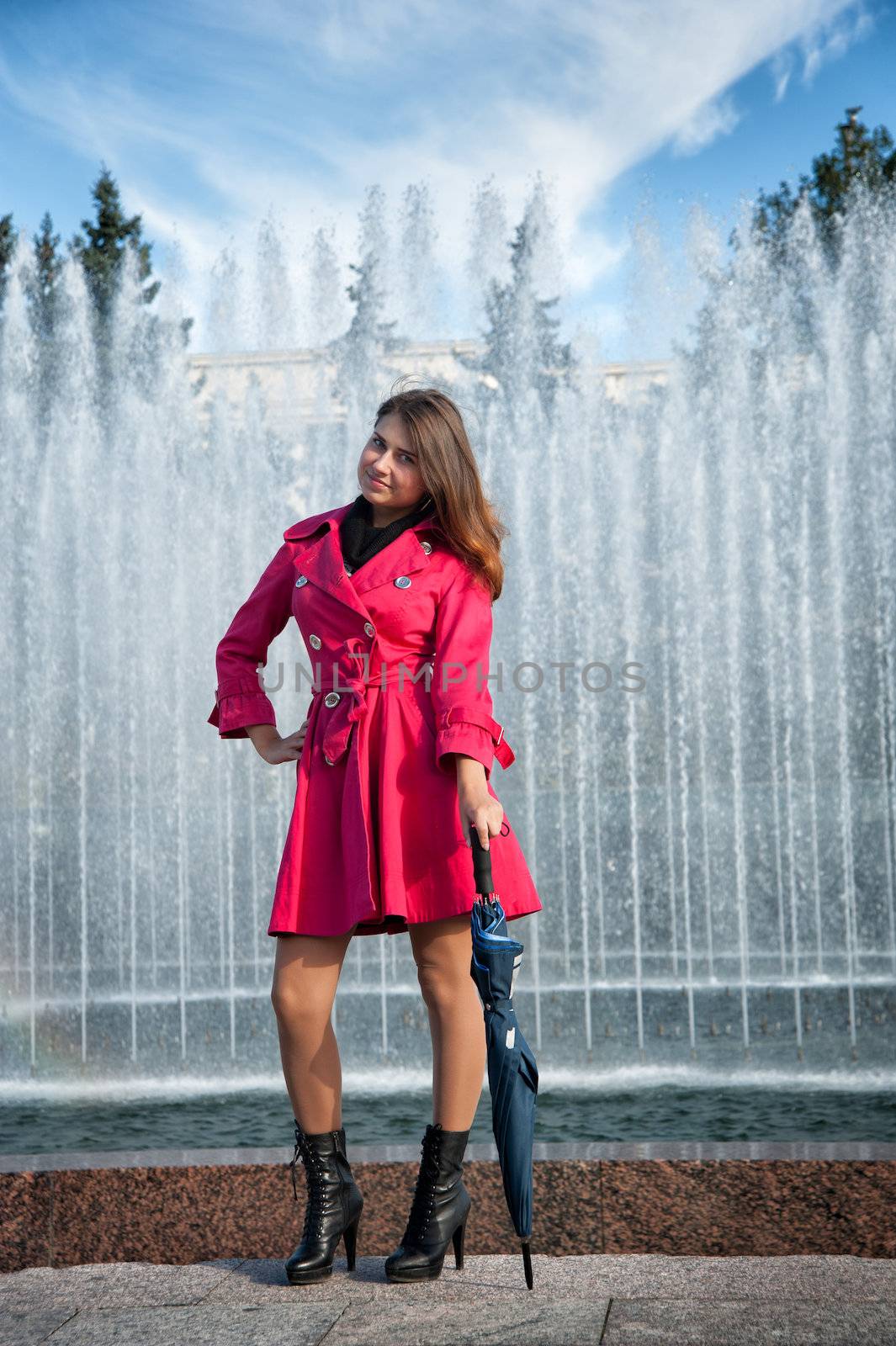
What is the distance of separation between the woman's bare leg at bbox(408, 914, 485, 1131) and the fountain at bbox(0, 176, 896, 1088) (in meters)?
4.00

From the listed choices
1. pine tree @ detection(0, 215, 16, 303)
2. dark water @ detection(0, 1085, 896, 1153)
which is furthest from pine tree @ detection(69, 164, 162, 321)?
dark water @ detection(0, 1085, 896, 1153)

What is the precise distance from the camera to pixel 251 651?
8.56 ft

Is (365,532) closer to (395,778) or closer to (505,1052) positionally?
(395,778)

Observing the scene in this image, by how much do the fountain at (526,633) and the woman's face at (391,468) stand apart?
424cm

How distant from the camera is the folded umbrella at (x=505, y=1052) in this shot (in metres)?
2.21

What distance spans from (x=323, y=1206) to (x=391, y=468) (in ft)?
4.32

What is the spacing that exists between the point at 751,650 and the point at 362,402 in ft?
15.2

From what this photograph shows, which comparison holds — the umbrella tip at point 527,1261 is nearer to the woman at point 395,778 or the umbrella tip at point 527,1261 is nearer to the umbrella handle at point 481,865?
the woman at point 395,778

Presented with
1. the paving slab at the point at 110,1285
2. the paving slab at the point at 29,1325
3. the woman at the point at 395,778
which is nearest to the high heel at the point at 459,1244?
the woman at the point at 395,778

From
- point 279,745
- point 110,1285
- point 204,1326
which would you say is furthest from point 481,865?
point 110,1285

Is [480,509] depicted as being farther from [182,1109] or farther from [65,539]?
[65,539]

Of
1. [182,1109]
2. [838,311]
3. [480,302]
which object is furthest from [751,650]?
[182,1109]

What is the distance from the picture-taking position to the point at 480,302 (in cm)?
1284

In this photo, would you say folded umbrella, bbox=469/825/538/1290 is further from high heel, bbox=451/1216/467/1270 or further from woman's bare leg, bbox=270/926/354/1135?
woman's bare leg, bbox=270/926/354/1135
